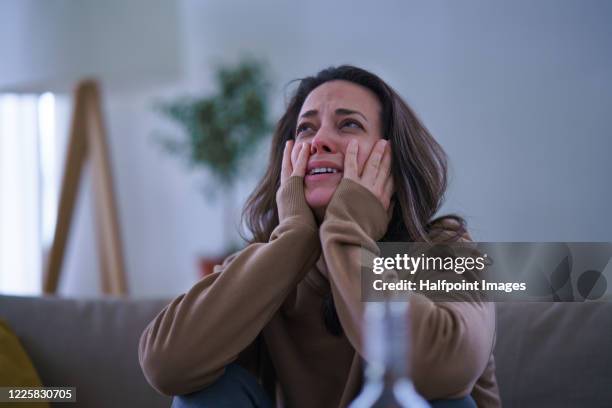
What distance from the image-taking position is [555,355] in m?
Answer: 1.18

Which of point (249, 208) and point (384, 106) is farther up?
point (384, 106)

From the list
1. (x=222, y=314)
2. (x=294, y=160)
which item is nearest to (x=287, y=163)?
(x=294, y=160)

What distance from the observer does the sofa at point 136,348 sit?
1.16 m

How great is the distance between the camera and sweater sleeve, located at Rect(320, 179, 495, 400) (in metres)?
0.87

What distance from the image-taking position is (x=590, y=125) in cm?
159

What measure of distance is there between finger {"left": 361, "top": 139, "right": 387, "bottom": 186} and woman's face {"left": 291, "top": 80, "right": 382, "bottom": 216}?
17 millimetres

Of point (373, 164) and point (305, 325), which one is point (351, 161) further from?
point (305, 325)

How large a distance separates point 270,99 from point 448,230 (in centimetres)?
225

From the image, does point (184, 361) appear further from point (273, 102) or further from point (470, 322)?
point (273, 102)

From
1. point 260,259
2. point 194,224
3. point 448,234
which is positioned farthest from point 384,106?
point 194,224

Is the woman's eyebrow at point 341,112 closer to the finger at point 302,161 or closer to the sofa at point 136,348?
the finger at point 302,161

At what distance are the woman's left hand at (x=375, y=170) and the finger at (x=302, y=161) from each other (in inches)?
3.2

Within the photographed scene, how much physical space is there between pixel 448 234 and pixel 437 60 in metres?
1.74

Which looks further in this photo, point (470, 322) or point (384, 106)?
point (384, 106)
